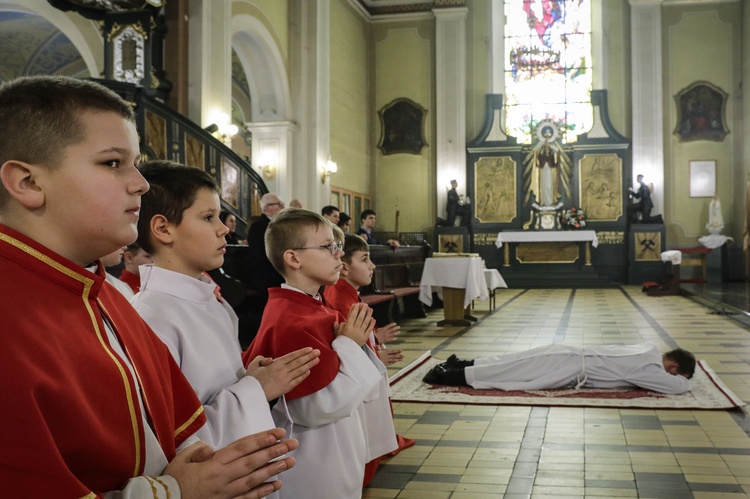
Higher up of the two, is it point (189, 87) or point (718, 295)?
point (189, 87)

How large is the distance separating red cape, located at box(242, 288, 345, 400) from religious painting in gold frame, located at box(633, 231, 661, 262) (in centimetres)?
1743

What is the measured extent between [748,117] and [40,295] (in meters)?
20.1

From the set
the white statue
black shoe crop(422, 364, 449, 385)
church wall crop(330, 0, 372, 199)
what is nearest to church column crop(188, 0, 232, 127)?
church wall crop(330, 0, 372, 199)

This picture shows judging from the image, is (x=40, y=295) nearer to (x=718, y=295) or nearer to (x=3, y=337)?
(x=3, y=337)

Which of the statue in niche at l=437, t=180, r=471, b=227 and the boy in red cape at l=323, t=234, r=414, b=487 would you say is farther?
the statue in niche at l=437, t=180, r=471, b=227

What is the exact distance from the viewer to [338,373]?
2.26m

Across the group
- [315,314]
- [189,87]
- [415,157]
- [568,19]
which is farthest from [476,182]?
[315,314]

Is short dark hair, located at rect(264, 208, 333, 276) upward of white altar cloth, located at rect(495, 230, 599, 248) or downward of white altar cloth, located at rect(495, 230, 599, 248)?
downward

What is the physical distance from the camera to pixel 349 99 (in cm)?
1912

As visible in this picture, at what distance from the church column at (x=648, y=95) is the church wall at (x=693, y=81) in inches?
13.0

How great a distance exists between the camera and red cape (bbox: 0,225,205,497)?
0.93 metres

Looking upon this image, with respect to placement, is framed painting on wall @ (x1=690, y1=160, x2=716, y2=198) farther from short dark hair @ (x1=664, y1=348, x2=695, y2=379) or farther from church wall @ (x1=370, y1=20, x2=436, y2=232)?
short dark hair @ (x1=664, y1=348, x2=695, y2=379)

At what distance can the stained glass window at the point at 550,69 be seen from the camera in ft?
66.3

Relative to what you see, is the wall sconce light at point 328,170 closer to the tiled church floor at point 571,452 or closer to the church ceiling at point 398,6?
the church ceiling at point 398,6
